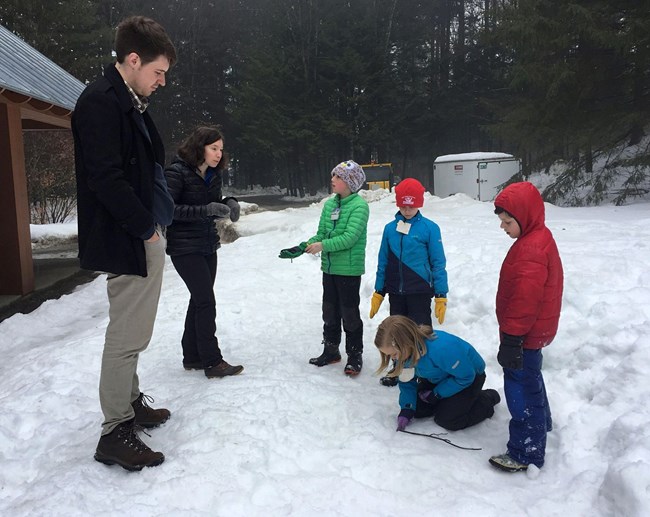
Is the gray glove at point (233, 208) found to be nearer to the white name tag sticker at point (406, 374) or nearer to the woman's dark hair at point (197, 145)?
the woman's dark hair at point (197, 145)

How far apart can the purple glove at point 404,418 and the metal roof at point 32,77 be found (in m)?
5.56

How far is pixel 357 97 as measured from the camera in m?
33.8

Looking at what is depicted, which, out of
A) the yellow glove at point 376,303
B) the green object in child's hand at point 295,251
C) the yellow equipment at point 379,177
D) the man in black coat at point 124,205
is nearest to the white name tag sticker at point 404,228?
the yellow glove at point 376,303

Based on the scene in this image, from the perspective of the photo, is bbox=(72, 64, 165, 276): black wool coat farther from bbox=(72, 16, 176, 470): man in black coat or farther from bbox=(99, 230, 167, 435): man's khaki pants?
bbox=(99, 230, 167, 435): man's khaki pants

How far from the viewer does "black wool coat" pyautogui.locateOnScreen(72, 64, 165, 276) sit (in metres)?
2.50

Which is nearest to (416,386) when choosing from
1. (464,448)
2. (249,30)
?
(464,448)

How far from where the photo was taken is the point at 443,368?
3373mm

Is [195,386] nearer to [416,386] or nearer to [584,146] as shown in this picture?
[416,386]

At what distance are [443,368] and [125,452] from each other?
201 centimetres

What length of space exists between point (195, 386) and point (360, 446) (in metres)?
1.48

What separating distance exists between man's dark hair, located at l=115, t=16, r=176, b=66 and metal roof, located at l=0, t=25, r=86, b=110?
4021 millimetres

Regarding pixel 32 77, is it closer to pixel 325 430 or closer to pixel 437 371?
pixel 325 430

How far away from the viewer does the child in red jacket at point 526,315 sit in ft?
9.31

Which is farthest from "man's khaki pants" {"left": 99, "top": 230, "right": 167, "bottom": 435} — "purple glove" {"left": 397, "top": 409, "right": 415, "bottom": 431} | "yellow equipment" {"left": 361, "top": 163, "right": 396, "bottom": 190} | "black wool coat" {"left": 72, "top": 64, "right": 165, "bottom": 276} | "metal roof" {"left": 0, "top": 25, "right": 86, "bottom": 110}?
"yellow equipment" {"left": 361, "top": 163, "right": 396, "bottom": 190}
